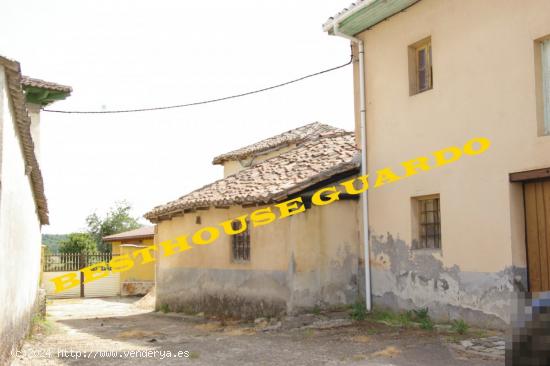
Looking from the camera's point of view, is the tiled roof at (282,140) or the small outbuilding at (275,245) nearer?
the small outbuilding at (275,245)

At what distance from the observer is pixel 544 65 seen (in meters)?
9.39

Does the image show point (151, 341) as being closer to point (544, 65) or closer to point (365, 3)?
point (365, 3)

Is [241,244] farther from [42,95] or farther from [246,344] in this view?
[42,95]

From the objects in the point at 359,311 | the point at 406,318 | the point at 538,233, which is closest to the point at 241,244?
the point at 359,311

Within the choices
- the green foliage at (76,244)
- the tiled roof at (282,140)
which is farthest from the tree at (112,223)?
the tiled roof at (282,140)

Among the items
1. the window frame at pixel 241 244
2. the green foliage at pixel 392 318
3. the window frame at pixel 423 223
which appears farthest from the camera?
the window frame at pixel 241 244

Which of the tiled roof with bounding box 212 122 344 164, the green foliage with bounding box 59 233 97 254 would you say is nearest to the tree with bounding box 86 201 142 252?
the green foliage with bounding box 59 233 97 254

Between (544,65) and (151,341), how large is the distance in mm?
8216

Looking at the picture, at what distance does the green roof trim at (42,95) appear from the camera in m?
16.3

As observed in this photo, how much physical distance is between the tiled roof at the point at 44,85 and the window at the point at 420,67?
9.47 metres

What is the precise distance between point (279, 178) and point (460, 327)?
5.67 meters

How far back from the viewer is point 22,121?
8.06 metres

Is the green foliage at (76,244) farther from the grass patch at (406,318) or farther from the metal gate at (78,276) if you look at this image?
the grass patch at (406,318)

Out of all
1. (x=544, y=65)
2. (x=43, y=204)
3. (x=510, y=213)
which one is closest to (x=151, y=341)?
(x=43, y=204)
